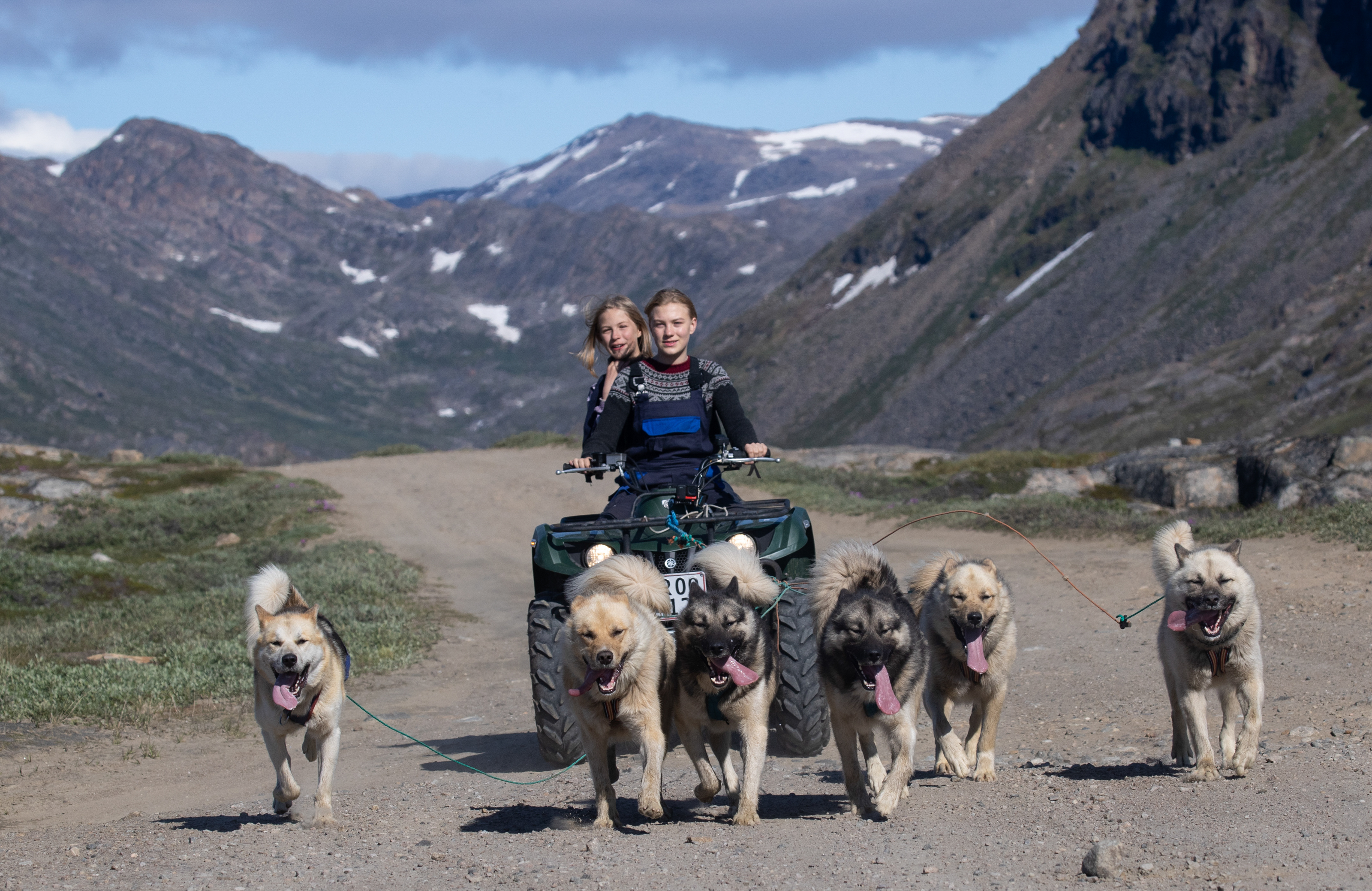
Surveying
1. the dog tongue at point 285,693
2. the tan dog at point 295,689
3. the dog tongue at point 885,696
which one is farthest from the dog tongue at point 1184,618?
the dog tongue at point 285,693

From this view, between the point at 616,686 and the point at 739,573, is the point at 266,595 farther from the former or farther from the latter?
the point at 739,573

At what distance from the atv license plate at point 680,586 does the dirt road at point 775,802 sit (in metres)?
1.19

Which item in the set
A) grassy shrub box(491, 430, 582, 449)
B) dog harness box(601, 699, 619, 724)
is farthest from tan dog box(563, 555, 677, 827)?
grassy shrub box(491, 430, 582, 449)

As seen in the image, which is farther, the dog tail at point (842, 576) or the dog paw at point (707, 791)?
the dog tail at point (842, 576)

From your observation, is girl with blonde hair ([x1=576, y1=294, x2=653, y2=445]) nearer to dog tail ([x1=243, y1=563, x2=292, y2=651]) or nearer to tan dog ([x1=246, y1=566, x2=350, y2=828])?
dog tail ([x1=243, y1=563, x2=292, y2=651])

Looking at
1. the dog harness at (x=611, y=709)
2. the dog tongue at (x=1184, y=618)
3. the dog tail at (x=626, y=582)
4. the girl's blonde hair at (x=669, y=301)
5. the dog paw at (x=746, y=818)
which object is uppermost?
the girl's blonde hair at (x=669, y=301)

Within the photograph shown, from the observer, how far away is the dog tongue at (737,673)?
23.3 ft

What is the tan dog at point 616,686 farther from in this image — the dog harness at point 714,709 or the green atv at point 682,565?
the green atv at point 682,565

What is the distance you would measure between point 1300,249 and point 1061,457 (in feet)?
198

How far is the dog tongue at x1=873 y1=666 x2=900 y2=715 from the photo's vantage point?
23.4ft

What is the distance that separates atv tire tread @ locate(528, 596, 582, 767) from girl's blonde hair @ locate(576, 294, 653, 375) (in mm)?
2456

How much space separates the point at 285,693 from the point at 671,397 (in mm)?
3574

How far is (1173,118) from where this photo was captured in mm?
124000

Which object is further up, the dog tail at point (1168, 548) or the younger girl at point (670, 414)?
the younger girl at point (670, 414)
